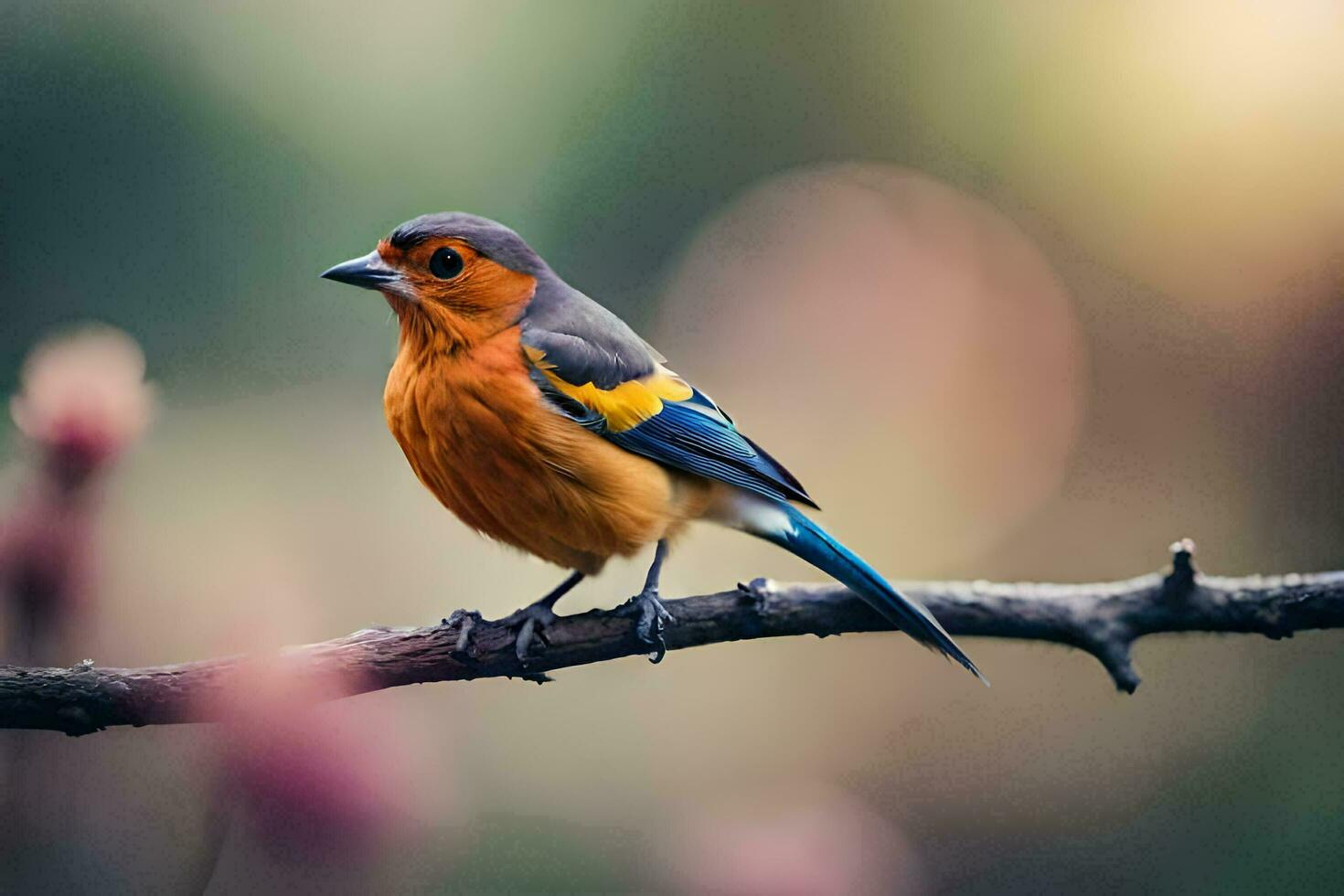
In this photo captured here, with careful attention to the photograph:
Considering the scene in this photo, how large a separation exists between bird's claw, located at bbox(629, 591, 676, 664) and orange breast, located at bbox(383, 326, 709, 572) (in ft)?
0.29

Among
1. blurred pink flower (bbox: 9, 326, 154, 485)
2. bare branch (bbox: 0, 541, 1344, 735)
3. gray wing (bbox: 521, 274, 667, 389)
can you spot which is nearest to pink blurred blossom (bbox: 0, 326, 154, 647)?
blurred pink flower (bbox: 9, 326, 154, 485)

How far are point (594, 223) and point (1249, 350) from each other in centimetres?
83

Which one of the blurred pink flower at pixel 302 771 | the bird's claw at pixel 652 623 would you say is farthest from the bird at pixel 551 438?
the blurred pink flower at pixel 302 771

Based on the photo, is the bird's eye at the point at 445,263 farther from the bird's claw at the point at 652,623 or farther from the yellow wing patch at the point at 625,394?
the bird's claw at the point at 652,623

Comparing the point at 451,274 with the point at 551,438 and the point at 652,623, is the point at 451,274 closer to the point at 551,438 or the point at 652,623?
the point at 551,438

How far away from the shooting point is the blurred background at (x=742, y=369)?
3.60 ft

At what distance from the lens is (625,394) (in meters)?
1.10

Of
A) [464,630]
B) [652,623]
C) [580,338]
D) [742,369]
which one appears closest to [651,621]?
[652,623]

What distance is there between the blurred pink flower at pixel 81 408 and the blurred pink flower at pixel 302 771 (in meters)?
0.19

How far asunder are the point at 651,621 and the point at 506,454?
19 centimetres

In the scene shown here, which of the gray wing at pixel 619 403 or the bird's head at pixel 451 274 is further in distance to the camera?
the gray wing at pixel 619 403

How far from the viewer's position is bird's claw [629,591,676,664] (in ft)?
3.16

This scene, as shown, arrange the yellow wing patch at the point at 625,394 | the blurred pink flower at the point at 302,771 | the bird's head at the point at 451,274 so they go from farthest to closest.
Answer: the yellow wing patch at the point at 625,394 < the bird's head at the point at 451,274 < the blurred pink flower at the point at 302,771

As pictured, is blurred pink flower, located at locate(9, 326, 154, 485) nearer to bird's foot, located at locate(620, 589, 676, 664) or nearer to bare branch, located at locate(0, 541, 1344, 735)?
bare branch, located at locate(0, 541, 1344, 735)
